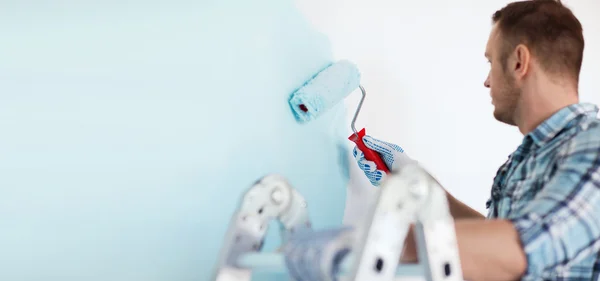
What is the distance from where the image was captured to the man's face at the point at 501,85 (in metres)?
1.20

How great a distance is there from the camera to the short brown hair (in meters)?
1.16

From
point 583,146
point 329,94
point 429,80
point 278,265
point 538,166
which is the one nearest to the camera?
point 278,265

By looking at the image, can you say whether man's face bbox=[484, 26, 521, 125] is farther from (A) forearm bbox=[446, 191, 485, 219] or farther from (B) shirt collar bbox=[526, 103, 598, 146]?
(A) forearm bbox=[446, 191, 485, 219]

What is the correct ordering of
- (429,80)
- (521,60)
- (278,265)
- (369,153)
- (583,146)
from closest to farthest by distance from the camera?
(278,265) < (583,146) < (521,60) < (369,153) < (429,80)

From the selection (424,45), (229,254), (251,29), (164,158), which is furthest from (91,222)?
(424,45)

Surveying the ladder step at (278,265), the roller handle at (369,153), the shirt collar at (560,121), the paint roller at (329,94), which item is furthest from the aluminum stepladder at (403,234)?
the roller handle at (369,153)

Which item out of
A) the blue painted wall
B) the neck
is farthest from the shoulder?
the blue painted wall

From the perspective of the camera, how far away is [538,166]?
1056mm

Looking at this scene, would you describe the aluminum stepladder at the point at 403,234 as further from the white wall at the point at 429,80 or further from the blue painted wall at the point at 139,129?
the white wall at the point at 429,80

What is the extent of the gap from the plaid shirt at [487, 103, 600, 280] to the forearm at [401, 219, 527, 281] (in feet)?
0.04

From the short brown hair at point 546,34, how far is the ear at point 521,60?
0.01m

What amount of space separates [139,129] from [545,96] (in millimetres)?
702

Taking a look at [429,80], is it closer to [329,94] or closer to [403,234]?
[329,94]

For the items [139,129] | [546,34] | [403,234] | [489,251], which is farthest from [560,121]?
[139,129]
